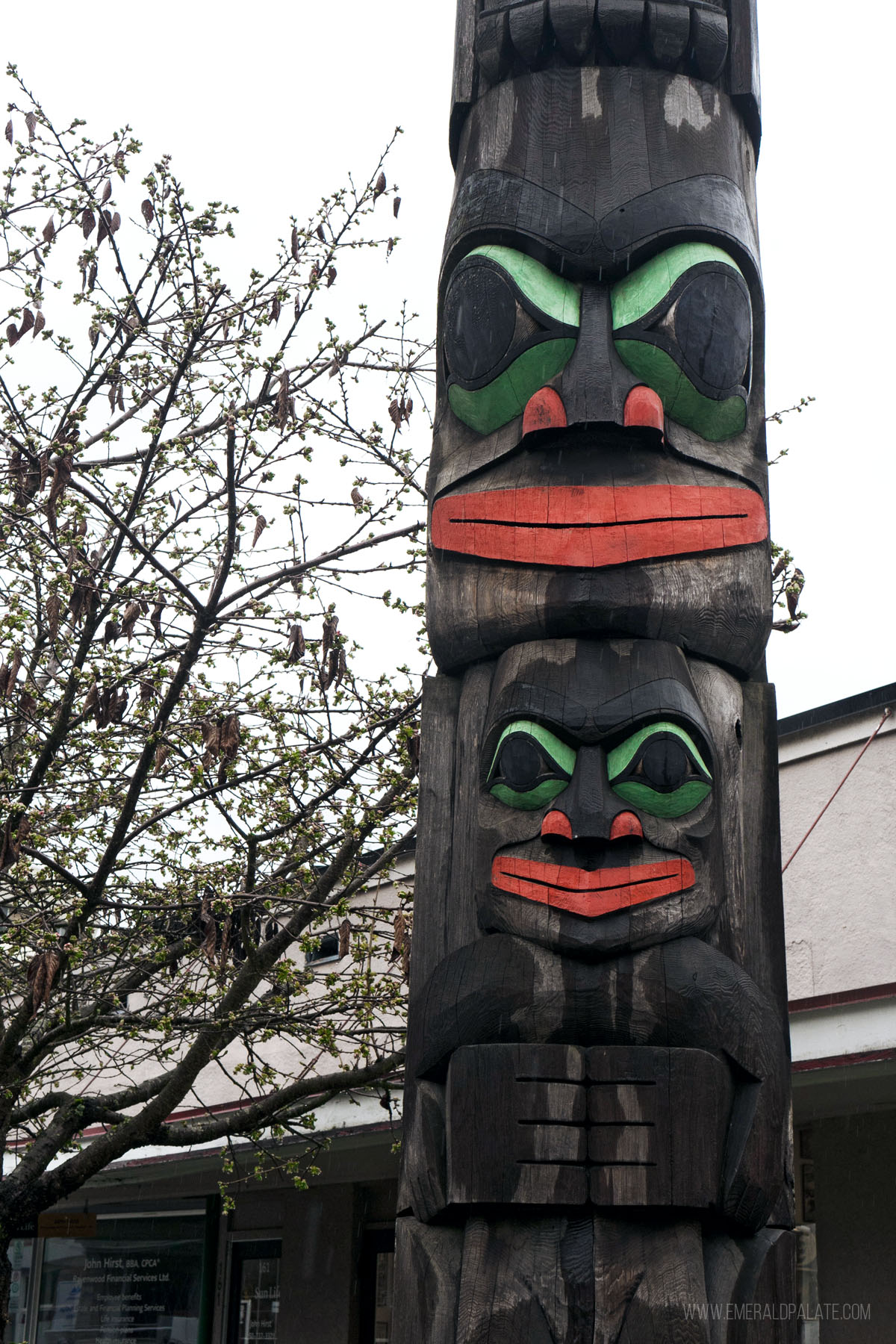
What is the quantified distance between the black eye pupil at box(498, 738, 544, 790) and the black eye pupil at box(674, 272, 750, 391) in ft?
4.93

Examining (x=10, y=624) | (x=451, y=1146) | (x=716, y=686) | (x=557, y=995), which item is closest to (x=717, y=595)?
(x=716, y=686)

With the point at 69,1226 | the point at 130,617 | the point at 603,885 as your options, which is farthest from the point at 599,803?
the point at 69,1226

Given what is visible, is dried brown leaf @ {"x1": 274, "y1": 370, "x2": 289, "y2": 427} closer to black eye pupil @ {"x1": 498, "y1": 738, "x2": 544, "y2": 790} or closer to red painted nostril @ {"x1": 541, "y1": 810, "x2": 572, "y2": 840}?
black eye pupil @ {"x1": 498, "y1": 738, "x2": 544, "y2": 790}

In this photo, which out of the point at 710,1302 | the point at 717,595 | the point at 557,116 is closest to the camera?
the point at 710,1302

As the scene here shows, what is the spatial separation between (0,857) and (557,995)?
3893 millimetres

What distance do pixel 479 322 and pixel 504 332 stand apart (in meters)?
0.13

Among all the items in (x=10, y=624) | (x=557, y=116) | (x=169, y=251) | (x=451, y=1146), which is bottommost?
(x=451, y=1146)

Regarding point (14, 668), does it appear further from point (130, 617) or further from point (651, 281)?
point (651, 281)

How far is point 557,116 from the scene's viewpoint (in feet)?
18.0

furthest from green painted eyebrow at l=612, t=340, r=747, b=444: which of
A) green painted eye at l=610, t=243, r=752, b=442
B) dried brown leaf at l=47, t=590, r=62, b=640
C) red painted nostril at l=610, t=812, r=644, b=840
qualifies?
dried brown leaf at l=47, t=590, r=62, b=640

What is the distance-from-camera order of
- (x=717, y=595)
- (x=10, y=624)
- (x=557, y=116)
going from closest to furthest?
(x=717, y=595) < (x=557, y=116) < (x=10, y=624)

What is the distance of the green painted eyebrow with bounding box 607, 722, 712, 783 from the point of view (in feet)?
14.8

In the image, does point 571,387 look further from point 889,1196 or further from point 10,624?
point 889,1196

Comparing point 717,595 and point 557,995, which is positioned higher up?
point 717,595
